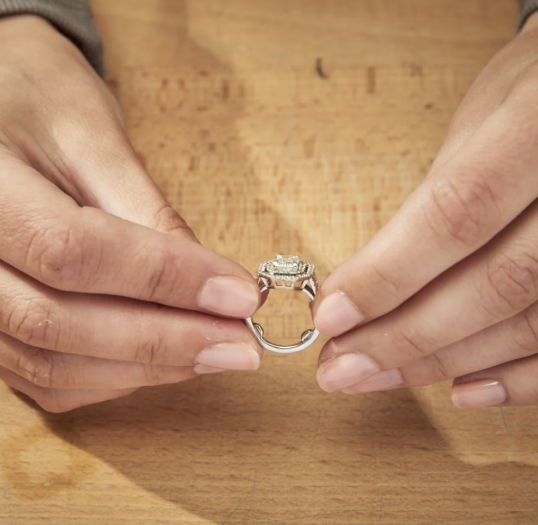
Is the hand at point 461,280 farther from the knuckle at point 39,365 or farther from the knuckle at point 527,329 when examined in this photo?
the knuckle at point 39,365

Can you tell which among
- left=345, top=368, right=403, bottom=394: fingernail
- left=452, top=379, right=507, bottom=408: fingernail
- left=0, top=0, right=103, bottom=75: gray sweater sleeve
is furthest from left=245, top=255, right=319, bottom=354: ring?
left=0, top=0, right=103, bottom=75: gray sweater sleeve

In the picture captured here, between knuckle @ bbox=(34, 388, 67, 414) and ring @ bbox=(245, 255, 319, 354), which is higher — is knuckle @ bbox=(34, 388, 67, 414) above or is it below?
below

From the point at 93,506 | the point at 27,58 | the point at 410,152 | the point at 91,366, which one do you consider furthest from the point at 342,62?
the point at 93,506

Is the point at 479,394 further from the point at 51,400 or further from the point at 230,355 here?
the point at 51,400

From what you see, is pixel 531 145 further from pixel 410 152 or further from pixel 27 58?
pixel 27 58

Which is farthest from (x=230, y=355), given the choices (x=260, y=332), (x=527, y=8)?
(x=527, y=8)

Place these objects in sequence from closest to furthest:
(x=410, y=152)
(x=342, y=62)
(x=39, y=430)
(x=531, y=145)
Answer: (x=531, y=145)
(x=39, y=430)
(x=410, y=152)
(x=342, y=62)

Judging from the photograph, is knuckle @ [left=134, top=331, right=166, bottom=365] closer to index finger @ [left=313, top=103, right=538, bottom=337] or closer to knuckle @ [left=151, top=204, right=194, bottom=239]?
knuckle @ [left=151, top=204, right=194, bottom=239]

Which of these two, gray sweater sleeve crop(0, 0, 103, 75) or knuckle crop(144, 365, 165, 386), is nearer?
knuckle crop(144, 365, 165, 386)
